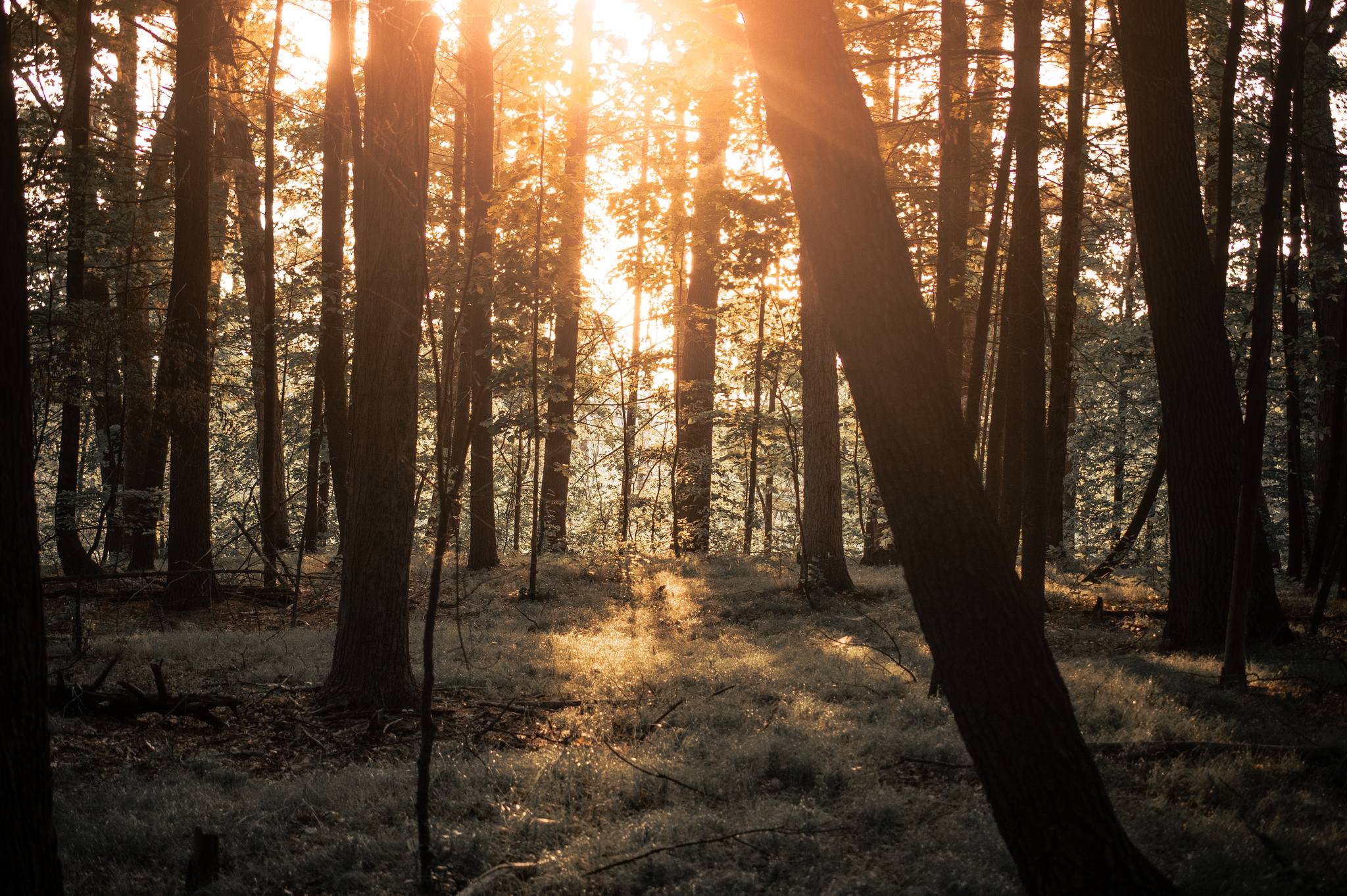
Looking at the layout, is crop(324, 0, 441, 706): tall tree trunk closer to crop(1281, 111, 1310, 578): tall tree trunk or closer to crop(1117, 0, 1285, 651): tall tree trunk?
crop(1117, 0, 1285, 651): tall tree trunk

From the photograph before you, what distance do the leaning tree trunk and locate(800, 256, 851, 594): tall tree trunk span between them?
10201mm

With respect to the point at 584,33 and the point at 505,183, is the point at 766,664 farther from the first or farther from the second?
the point at 584,33

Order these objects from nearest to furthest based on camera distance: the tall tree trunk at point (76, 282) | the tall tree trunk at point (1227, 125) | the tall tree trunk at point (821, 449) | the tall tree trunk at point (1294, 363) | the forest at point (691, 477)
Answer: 1. the forest at point (691, 477)
2. the tall tree trunk at point (1227, 125)
3. the tall tree trunk at point (1294, 363)
4. the tall tree trunk at point (76, 282)
5. the tall tree trunk at point (821, 449)

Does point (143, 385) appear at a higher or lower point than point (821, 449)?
higher

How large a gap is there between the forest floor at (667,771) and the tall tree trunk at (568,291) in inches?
264

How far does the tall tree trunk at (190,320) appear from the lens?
12242 mm

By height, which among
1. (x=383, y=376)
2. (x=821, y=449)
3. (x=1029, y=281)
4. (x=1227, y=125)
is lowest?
(x=821, y=449)

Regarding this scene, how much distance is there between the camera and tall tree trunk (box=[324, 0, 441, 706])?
7.54 m

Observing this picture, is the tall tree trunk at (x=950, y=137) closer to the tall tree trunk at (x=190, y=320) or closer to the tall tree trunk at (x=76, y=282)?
the tall tree trunk at (x=190, y=320)

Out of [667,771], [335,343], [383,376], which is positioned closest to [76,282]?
[335,343]

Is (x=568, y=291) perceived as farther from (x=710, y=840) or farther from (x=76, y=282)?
(x=710, y=840)

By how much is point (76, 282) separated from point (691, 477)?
1258 cm

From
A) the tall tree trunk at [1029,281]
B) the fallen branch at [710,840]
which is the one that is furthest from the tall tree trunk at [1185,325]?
the fallen branch at [710,840]

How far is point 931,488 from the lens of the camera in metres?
3.66
